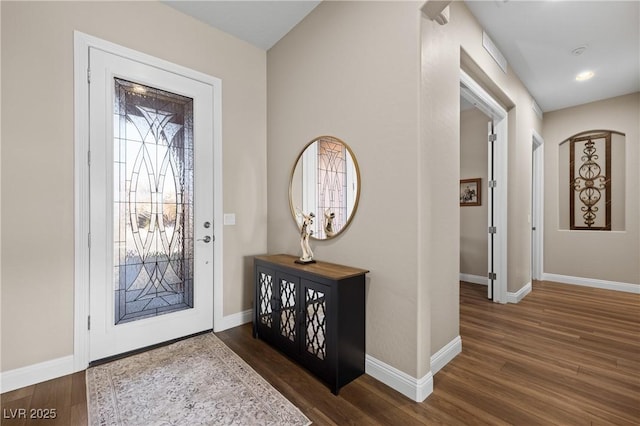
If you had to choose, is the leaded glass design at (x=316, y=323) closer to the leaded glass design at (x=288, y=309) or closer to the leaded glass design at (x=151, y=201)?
the leaded glass design at (x=288, y=309)

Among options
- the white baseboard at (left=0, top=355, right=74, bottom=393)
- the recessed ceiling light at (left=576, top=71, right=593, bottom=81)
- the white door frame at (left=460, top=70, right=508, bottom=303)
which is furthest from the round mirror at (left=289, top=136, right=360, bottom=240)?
the recessed ceiling light at (left=576, top=71, right=593, bottom=81)

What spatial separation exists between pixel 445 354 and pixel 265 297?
5.09 ft

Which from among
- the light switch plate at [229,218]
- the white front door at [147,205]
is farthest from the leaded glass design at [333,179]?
the white front door at [147,205]

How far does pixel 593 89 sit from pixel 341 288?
509 centimetres

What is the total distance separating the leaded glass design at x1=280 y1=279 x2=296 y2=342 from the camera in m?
2.17

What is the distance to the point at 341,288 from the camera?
1.83 metres

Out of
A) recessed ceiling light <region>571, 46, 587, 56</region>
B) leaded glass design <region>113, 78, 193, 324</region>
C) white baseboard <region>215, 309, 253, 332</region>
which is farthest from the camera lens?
recessed ceiling light <region>571, 46, 587, 56</region>

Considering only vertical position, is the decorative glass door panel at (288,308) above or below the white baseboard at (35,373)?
above

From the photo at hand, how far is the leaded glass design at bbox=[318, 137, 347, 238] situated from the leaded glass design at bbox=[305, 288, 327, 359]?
1.98ft

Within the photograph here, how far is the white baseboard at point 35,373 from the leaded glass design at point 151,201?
40cm

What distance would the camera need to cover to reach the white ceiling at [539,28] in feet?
8.05

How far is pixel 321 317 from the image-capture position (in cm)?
192

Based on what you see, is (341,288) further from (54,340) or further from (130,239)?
(54,340)

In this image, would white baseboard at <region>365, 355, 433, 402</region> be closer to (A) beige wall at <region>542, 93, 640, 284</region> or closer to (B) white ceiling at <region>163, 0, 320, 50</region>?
(B) white ceiling at <region>163, 0, 320, 50</region>
